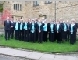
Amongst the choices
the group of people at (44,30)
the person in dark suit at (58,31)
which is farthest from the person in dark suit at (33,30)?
the person in dark suit at (58,31)

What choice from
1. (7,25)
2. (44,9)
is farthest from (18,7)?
(7,25)

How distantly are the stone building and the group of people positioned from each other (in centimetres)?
962

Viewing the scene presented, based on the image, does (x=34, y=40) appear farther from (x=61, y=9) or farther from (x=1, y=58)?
(x=61, y=9)

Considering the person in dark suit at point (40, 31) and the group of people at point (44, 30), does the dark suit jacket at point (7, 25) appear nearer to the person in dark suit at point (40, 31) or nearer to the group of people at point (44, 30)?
the group of people at point (44, 30)

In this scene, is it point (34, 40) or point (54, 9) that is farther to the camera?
Result: point (54, 9)

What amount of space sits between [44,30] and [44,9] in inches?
515

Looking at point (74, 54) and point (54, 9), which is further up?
point (54, 9)

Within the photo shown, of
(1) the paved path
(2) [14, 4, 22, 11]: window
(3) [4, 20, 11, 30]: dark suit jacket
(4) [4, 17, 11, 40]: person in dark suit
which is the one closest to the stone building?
(2) [14, 4, 22, 11]: window

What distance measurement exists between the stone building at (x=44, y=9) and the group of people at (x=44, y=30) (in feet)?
31.6

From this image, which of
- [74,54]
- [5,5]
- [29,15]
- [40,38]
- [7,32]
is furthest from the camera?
[5,5]

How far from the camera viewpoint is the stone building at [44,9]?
31.4 m

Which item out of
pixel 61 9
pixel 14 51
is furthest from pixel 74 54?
pixel 61 9

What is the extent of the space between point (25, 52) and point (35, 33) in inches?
158

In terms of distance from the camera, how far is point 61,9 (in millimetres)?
32062
